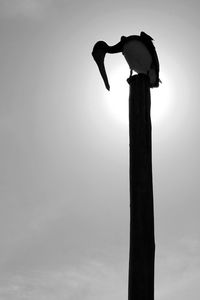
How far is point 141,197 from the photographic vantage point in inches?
158

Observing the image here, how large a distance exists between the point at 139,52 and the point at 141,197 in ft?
6.16

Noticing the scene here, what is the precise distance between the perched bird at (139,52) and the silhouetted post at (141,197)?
1.45 feet

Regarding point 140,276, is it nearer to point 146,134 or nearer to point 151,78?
point 146,134

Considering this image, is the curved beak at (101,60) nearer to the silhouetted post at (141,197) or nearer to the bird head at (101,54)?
the bird head at (101,54)

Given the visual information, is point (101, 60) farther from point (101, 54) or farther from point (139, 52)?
point (139, 52)

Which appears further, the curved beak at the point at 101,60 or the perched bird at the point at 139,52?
the curved beak at the point at 101,60

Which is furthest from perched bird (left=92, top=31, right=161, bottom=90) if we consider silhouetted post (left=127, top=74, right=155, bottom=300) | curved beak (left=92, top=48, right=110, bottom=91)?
silhouetted post (left=127, top=74, right=155, bottom=300)

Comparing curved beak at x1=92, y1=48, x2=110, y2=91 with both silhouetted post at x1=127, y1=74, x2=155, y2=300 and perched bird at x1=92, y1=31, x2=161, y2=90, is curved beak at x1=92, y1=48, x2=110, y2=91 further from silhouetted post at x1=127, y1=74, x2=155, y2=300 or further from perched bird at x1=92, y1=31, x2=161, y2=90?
silhouetted post at x1=127, y1=74, x2=155, y2=300

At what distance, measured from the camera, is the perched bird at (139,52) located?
501cm

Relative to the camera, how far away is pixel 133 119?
4.39 metres

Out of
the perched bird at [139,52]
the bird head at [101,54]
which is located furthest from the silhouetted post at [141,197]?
the bird head at [101,54]

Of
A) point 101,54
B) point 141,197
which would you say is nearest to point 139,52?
point 101,54

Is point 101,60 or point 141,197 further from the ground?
point 101,60

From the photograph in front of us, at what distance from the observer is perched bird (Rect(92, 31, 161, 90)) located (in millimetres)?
5012
